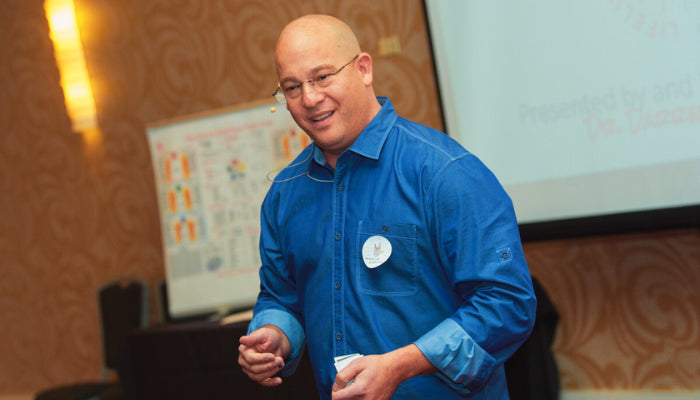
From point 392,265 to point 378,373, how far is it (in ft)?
0.80

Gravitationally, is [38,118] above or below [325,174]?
above

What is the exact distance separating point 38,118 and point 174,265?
62.8 inches

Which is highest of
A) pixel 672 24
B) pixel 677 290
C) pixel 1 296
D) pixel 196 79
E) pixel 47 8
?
pixel 47 8

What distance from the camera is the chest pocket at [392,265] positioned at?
124 cm

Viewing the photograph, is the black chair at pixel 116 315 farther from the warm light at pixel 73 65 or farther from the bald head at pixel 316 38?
the bald head at pixel 316 38

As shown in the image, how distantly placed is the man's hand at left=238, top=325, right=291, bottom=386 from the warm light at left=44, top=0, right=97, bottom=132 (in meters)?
3.24

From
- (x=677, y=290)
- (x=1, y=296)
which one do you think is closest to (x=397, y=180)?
(x=677, y=290)

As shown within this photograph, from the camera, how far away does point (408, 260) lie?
48.7 inches

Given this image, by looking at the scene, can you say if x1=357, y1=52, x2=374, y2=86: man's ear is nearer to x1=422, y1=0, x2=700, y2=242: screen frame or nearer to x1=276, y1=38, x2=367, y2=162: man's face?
x1=276, y1=38, x2=367, y2=162: man's face

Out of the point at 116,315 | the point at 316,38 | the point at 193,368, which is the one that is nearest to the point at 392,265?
the point at 316,38

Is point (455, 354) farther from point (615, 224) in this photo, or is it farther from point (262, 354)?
point (615, 224)

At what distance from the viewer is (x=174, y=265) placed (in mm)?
3676

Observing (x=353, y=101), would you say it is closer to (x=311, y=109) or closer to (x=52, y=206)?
(x=311, y=109)

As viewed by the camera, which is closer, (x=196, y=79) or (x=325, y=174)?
(x=325, y=174)
